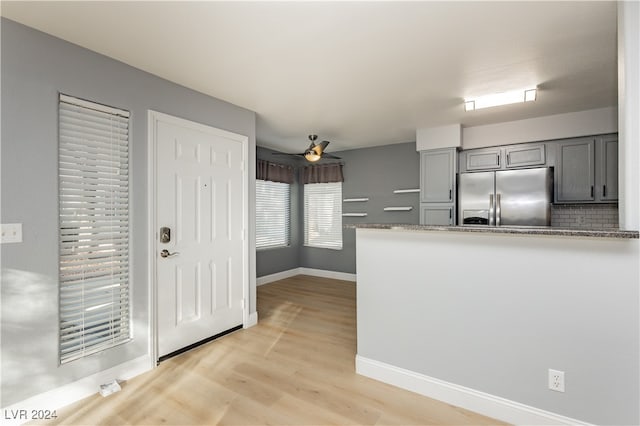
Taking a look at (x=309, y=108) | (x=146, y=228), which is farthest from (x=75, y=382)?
(x=309, y=108)

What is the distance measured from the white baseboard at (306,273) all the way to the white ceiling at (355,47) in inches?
133

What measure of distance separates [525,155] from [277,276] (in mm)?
4643

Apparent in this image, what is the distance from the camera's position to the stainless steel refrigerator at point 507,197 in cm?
392

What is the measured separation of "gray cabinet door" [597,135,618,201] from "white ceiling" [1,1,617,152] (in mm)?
471

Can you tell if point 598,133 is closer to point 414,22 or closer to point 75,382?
point 414,22

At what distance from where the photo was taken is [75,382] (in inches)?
86.4

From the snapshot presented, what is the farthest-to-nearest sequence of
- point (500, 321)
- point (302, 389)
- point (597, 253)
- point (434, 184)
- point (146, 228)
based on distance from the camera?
point (434, 184), point (146, 228), point (302, 389), point (500, 321), point (597, 253)

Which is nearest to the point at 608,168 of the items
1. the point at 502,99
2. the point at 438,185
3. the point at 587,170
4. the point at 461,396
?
the point at 587,170

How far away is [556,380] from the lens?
1834mm

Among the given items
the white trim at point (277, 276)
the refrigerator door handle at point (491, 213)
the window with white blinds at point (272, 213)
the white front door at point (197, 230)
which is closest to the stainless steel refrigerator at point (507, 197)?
the refrigerator door handle at point (491, 213)

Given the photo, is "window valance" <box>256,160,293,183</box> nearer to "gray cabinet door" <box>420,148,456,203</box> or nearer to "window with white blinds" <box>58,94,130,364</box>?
"gray cabinet door" <box>420,148,456,203</box>

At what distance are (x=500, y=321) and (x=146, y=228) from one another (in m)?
2.82

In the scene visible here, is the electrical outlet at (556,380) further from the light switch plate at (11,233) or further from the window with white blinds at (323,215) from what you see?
the window with white blinds at (323,215)

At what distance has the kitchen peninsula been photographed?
169 cm
